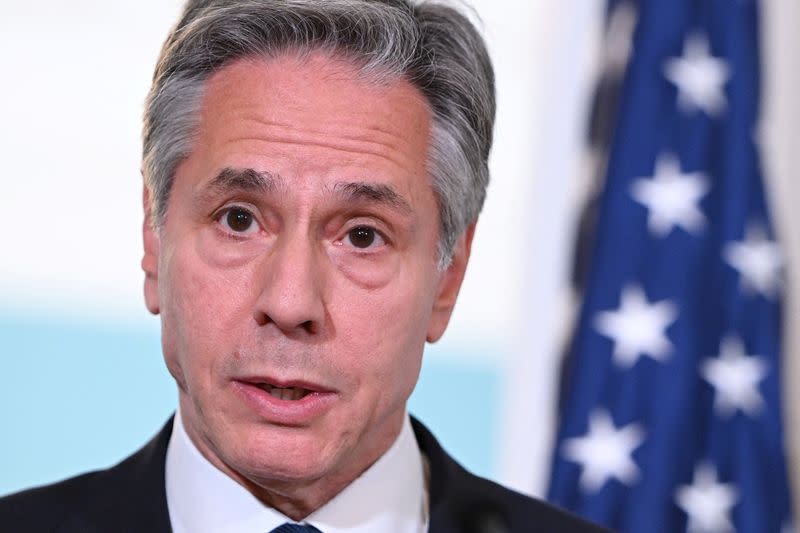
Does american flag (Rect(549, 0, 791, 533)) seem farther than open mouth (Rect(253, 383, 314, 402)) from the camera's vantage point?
Yes

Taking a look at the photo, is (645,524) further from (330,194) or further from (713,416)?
(330,194)

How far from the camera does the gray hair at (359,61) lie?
1.81 m

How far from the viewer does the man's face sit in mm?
1702

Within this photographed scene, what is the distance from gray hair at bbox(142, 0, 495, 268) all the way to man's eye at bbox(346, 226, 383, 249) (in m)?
0.13

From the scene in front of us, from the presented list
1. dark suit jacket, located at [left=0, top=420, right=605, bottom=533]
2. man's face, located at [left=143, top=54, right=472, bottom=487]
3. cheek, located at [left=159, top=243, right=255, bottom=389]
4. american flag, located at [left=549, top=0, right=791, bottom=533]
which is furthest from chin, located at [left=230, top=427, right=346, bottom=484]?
american flag, located at [left=549, top=0, right=791, bottom=533]

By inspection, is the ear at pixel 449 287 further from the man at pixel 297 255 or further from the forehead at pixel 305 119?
the forehead at pixel 305 119

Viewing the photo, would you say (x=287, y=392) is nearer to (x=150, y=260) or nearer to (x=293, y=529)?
(x=293, y=529)

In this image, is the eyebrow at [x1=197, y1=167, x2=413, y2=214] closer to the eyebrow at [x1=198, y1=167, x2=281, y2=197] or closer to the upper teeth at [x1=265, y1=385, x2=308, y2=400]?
the eyebrow at [x1=198, y1=167, x2=281, y2=197]

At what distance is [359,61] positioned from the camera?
180 cm

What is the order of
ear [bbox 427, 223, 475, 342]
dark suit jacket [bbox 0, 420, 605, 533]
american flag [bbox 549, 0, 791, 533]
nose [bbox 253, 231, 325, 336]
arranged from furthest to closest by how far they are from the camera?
american flag [bbox 549, 0, 791, 533]
ear [bbox 427, 223, 475, 342]
dark suit jacket [bbox 0, 420, 605, 533]
nose [bbox 253, 231, 325, 336]

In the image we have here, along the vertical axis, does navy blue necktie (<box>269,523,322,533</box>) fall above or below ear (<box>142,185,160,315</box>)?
below

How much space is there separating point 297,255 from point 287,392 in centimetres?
20

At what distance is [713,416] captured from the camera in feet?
10.3

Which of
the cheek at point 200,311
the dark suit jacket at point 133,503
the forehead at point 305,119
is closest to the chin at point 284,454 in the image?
the cheek at point 200,311
